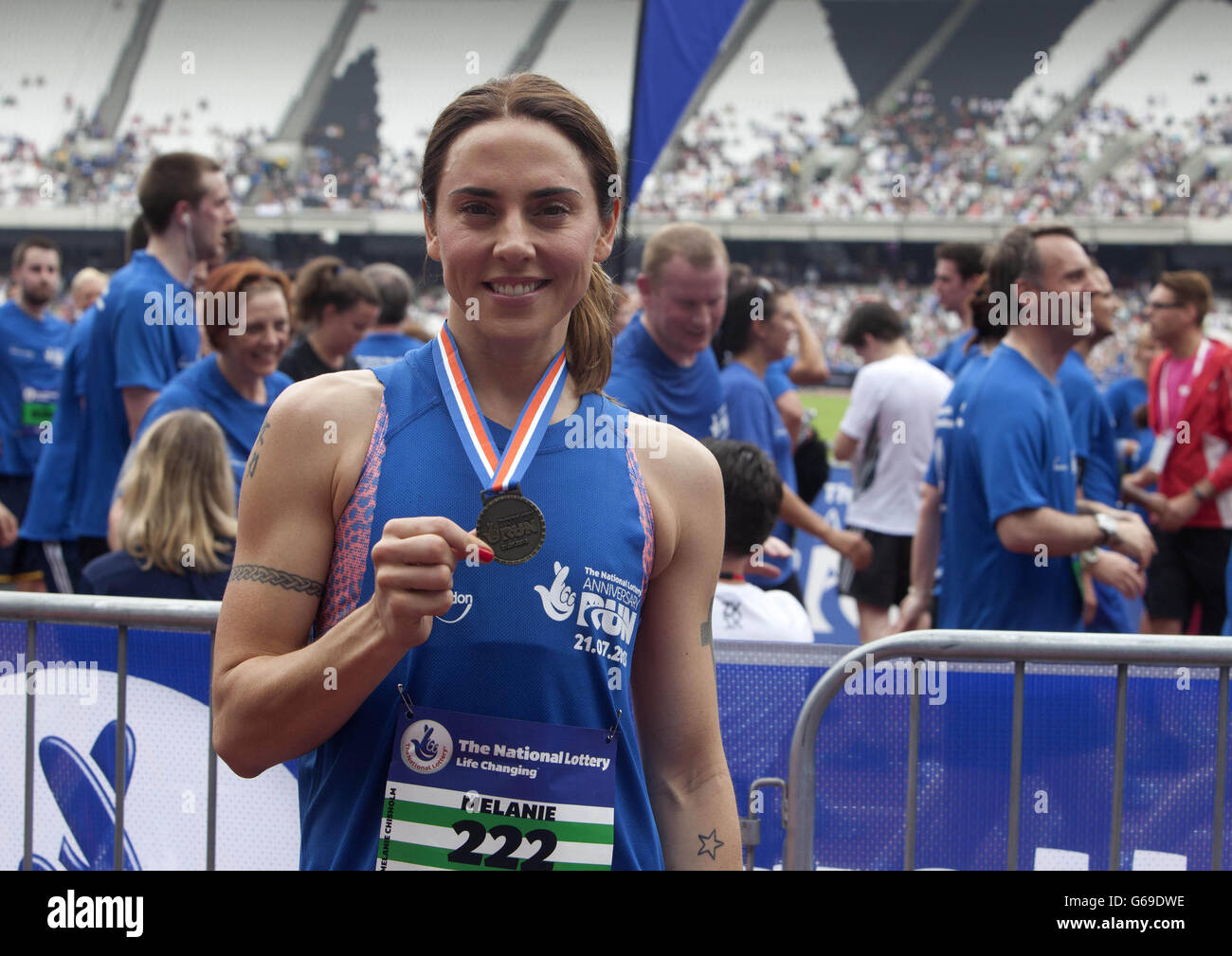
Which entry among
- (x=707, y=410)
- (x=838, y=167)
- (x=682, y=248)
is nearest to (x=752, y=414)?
(x=707, y=410)

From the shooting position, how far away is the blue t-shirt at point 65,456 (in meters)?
4.93

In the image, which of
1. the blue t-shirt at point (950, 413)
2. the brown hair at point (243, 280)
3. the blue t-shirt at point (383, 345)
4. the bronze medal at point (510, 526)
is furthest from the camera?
the blue t-shirt at point (383, 345)

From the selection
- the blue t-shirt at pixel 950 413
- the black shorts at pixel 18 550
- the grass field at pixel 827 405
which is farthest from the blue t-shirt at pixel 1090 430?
the grass field at pixel 827 405

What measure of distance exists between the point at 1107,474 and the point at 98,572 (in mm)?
4860

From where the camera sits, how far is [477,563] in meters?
1.45

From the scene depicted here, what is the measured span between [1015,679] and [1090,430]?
3743 millimetres

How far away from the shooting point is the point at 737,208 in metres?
33.4

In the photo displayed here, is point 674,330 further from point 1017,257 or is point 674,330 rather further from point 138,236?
point 138,236

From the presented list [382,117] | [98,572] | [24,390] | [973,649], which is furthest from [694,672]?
[382,117]

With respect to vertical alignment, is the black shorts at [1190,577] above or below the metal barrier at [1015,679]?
above

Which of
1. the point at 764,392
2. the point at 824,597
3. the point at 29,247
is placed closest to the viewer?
the point at 764,392

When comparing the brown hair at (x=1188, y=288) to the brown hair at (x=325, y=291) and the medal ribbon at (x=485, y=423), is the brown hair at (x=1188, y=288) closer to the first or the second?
the brown hair at (x=325, y=291)

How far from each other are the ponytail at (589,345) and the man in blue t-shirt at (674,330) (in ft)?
8.12

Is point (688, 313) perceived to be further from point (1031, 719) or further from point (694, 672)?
point (694, 672)
